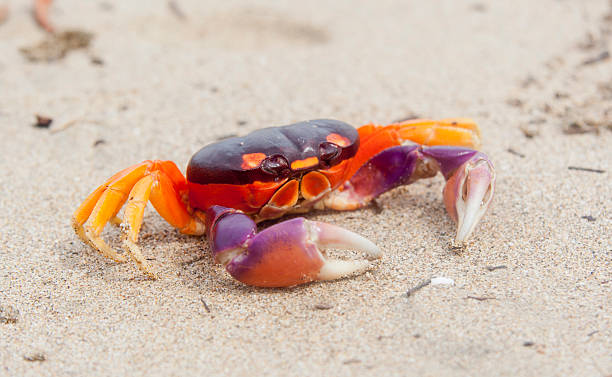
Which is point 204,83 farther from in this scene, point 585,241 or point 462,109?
point 585,241

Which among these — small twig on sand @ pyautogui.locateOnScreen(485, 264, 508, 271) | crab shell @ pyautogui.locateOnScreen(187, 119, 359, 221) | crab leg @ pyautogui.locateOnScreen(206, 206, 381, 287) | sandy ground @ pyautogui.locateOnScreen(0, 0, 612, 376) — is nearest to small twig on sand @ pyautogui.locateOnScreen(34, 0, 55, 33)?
sandy ground @ pyautogui.locateOnScreen(0, 0, 612, 376)

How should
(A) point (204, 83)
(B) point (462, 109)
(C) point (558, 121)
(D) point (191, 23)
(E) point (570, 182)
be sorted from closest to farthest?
(E) point (570, 182) < (C) point (558, 121) < (B) point (462, 109) < (A) point (204, 83) < (D) point (191, 23)

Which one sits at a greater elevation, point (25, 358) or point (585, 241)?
point (585, 241)

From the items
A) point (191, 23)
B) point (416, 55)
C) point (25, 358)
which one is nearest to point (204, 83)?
point (191, 23)

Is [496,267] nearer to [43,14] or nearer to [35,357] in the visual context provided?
[35,357]

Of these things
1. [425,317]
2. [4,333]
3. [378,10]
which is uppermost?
[378,10]

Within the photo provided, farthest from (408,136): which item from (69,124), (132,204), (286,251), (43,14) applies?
(43,14)

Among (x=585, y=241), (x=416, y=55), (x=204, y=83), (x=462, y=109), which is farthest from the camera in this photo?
(x=416, y=55)
